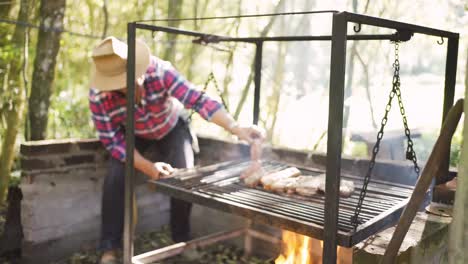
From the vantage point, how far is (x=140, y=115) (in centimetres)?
390

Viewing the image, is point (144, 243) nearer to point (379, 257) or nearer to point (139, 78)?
point (139, 78)

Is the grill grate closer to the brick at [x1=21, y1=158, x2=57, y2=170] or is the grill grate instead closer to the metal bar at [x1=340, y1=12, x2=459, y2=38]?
the metal bar at [x1=340, y1=12, x2=459, y2=38]

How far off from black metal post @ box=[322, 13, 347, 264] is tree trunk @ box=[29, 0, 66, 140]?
10.5ft


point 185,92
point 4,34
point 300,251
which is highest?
point 4,34

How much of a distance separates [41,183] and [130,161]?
43.2 inches

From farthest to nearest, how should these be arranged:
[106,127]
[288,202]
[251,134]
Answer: [106,127], [251,134], [288,202]

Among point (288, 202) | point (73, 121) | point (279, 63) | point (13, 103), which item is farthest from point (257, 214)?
point (73, 121)

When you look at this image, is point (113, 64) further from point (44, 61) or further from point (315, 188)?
point (315, 188)

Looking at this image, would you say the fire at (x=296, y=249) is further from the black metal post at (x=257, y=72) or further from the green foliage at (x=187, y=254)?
the black metal post at (x=257, y=72)

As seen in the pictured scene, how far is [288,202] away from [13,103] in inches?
144

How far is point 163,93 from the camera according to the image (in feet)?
12.6

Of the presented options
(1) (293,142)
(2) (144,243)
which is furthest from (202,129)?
(2) (144,243)

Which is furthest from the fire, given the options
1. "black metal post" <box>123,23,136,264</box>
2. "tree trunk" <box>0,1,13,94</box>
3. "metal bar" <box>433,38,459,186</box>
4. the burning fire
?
"tree trunk" <box>0,1,13,94</box>

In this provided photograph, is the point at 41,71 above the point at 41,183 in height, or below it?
above
